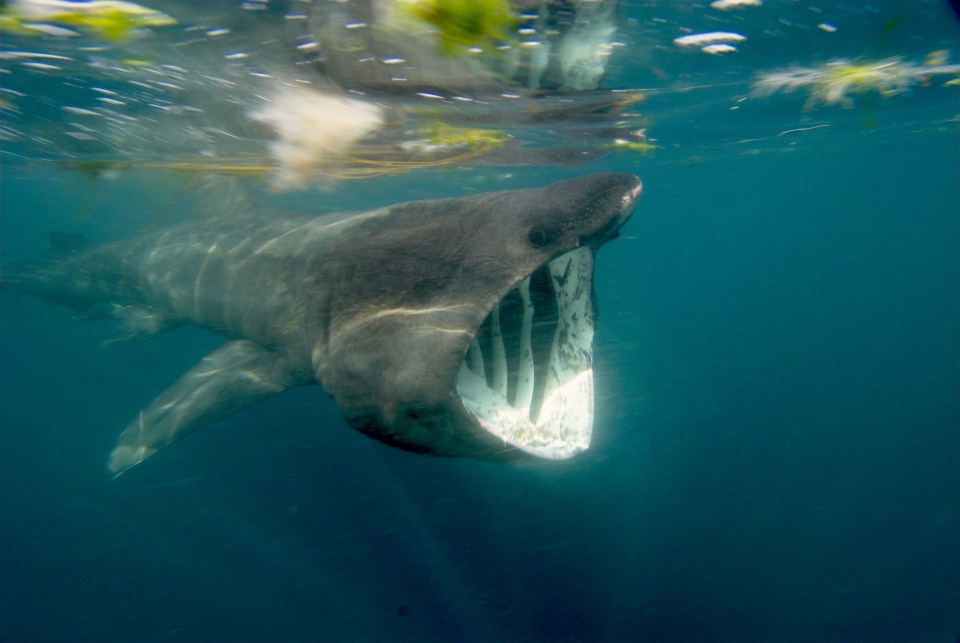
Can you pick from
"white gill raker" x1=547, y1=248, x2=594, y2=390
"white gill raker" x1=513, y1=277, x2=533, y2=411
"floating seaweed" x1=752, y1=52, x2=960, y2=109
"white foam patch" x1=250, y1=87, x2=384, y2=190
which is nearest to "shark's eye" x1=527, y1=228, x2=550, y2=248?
"white gill raker" x1=513, y1=277, x2=533, y2=411

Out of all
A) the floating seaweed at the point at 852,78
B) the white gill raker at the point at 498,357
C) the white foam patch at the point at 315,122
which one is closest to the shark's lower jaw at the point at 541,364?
the white gill raker at the point at 498,357

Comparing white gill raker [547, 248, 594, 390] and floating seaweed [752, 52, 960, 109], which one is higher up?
floating seaweed [752, 52, 960, 109]

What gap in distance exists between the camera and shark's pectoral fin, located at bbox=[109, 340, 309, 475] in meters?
4.94

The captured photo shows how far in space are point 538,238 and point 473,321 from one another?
712 millimetres

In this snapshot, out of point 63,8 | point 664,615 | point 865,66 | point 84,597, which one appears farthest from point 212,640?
point 865,66

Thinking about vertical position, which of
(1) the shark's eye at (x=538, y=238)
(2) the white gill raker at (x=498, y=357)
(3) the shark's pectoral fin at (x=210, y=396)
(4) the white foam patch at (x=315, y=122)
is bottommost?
(3) the shark's pectoral fin at (x=210, y=396)

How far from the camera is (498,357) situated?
3.49 metres

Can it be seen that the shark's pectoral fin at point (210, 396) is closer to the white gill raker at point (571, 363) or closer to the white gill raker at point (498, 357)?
the white gill raker at point (498, 357)

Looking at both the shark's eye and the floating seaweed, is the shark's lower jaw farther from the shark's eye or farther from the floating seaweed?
the floating seaweed

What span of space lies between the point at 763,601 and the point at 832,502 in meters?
6.54

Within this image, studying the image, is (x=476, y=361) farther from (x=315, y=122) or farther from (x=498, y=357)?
(x=315, y=122)

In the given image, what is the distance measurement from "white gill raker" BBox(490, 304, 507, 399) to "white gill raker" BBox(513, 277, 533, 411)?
0.36 ft

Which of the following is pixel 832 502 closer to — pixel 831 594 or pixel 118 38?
pixel 831 594

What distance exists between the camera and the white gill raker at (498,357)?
3.29 metres
